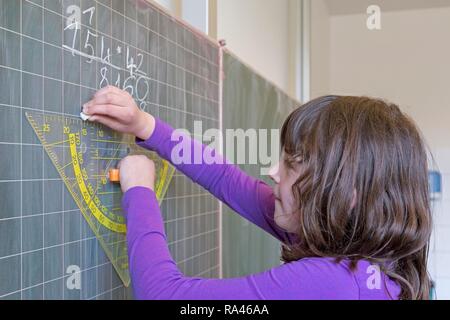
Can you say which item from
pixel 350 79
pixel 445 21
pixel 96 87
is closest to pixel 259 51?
pixel 96 87

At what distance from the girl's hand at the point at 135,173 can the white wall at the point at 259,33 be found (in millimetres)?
958

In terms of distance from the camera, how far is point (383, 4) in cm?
389

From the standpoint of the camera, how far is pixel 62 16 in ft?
2.53

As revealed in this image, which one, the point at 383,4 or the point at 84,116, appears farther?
the point at 383,4

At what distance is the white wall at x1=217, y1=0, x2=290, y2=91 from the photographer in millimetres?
1909

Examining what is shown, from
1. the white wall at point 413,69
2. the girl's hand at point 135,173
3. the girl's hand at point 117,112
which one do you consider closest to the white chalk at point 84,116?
the girl's hand at point 117,112

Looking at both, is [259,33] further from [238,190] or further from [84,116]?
[84,116]

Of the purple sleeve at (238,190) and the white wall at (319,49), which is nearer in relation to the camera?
the purple sleeve at (238,190)

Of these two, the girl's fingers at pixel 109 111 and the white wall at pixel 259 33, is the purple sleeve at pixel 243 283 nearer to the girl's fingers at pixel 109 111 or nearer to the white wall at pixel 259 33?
the girl's fingers at pixel 109 111

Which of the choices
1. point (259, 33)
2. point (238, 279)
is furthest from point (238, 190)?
point (259, 33)

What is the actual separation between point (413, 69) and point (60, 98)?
3.71m

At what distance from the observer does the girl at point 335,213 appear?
2.39ft

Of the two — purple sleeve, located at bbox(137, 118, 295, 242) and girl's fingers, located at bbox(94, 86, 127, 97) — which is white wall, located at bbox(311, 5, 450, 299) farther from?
girl's fingers, located at bbox(94, 86, 127, 97)

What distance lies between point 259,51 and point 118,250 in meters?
1.63
